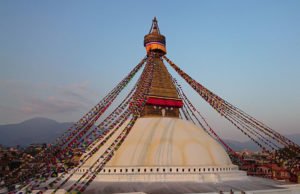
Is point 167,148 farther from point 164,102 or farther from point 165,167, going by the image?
point 164,102

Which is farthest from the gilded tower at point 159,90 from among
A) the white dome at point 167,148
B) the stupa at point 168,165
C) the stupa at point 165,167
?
the white dome at point 167,148

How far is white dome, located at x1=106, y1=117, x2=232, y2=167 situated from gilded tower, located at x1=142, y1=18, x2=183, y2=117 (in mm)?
1751

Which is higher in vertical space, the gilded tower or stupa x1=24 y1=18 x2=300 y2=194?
the gilded tower

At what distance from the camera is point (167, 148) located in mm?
14422

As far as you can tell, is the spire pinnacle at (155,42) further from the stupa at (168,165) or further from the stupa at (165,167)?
the stupa at (168,165)

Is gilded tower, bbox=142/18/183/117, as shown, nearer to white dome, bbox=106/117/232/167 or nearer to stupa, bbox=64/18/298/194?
stupa, bbox=64/18/298/194

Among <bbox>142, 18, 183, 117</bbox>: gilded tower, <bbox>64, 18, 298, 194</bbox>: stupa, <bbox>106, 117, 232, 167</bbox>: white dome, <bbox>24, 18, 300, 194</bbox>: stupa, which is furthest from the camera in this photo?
<bbox>142, 18, 183, 117</bbox>: gilded tower

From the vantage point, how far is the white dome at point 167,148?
14062mm

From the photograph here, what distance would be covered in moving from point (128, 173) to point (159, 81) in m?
7.07

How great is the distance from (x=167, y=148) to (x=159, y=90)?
495 centimetres

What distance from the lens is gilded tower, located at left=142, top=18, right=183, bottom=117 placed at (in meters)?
17.9

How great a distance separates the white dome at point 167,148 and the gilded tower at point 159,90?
5.75 ft

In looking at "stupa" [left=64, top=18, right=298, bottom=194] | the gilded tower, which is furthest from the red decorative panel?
"stupa" [left=64, top=18, right=298, bottom=194]

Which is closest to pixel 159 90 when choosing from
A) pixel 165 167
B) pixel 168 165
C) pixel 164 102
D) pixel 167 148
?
pixel 164 102
